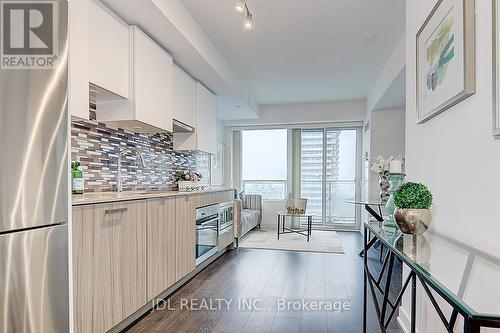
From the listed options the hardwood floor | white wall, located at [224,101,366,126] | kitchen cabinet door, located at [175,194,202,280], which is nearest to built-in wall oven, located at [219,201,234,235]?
the hardwood floor

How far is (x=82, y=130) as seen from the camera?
97.4 inches

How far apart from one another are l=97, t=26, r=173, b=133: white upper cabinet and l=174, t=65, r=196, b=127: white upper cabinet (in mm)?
257

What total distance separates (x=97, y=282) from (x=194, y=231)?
4.65 feet

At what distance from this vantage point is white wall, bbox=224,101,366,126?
19.8ft

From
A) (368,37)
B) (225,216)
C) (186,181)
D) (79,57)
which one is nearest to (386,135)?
(368,37)

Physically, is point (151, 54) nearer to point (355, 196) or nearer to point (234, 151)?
point (234, 151)

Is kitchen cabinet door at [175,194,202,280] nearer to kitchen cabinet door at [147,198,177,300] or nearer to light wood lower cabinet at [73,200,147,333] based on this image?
kitchen cabinet door at [147,198,177,300]

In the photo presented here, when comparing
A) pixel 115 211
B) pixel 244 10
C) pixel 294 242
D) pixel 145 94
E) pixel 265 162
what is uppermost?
pixel 244 10

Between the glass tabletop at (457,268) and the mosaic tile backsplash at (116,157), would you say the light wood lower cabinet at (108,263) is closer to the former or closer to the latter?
the mosaic tile backsplash at (116,157)

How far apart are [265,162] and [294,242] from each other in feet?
7.97

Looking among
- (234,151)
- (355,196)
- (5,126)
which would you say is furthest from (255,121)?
(5,126)

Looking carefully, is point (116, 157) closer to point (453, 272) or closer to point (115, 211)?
point (115, 211)

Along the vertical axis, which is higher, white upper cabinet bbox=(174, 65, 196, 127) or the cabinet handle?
white upper cabinet bbox=(174, 65, 196, 127)

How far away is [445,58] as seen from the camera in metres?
1.46
